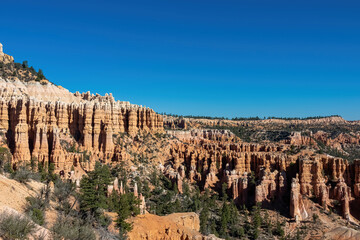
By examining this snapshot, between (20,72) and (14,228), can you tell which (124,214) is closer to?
(14,228)

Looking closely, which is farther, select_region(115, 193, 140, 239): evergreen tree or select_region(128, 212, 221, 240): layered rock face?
select_region(128, 212, 221, 240): layered rock face

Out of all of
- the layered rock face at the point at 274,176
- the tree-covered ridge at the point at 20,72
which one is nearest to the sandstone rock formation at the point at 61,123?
the tree-covered ridge at the point at 20,72

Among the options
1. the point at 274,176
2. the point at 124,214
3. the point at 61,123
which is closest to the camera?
the point at 124,214

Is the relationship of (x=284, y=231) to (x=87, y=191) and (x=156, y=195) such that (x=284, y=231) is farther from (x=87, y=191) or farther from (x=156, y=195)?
(x=87, y=191)

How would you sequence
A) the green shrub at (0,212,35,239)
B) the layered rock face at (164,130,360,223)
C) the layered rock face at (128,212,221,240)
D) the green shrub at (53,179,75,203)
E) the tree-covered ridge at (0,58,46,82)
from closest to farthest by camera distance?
the green shrub at (0,212,35,239) < the layered rock face at (128,212,221,240) < the green shrub at (53,179,75,203) < the layered rock face at (164,130,360,223) < the tree-covered ridge at (0,58,46,82)

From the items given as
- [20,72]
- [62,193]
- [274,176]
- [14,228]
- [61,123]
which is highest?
[20,72]

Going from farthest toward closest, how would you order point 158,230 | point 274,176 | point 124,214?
point 274,176
point 158,230
point 124,214

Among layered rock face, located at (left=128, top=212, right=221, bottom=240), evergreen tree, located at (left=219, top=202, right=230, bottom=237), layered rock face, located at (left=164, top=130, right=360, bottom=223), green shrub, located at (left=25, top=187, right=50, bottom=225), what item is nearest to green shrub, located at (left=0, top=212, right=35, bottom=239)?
green shrub, located at (left=25, top=187, right=50, bottom=225)

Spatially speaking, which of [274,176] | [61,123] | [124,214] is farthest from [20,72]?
[274,176]

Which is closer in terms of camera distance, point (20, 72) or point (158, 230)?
Answer: point (158, 230)

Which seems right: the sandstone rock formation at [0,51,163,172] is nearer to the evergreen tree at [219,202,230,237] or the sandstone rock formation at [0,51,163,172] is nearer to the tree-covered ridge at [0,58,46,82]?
the tree-covered ridge at [0,58,46,82]

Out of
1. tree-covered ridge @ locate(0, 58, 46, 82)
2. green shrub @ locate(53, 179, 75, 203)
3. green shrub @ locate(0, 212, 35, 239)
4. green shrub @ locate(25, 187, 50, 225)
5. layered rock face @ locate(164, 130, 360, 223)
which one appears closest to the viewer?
green shrub @ locate(0, 212, 35, 239)

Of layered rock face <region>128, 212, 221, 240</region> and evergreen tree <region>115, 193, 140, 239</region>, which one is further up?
evergreen tree <region>115, 193, 140, 239</region>

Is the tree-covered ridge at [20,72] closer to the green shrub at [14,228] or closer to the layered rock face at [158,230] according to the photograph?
the layered rock face at [158,230]
